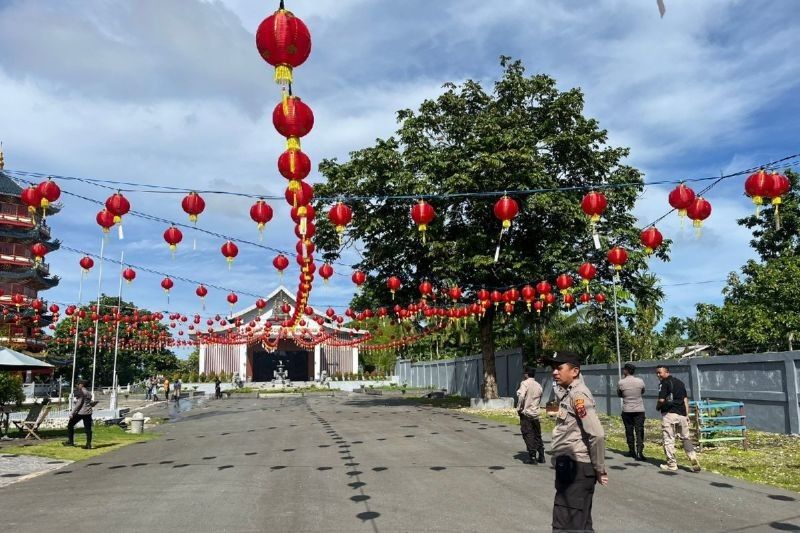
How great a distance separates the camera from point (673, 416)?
954cm

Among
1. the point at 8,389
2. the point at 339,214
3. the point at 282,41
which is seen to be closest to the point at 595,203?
the point at 339,214

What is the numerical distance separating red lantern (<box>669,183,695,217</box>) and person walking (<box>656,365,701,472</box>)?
3251mm

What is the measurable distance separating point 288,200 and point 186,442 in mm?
8020

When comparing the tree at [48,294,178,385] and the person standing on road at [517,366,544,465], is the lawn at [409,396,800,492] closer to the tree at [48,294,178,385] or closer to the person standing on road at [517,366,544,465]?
the person standing on road at [517,366,544,465]

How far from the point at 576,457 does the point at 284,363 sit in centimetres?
5816

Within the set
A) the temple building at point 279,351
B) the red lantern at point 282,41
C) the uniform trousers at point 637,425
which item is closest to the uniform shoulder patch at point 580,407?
the red lantern at point 282,41

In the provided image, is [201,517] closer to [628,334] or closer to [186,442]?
[186,442]

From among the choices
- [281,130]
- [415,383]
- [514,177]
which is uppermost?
[514,177]

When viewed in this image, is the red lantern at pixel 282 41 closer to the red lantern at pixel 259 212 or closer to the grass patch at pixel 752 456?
the red lantern at pixel 259 212

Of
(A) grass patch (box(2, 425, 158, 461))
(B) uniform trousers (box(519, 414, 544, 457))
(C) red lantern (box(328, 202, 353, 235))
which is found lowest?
(A) grass patch (box(2, 425, 158, 461))

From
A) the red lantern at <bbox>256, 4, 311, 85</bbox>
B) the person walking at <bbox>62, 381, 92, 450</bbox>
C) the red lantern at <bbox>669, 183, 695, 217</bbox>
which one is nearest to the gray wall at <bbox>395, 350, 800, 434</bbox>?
the red lantern at <bbox>669, 183, 695, 217</bbox>

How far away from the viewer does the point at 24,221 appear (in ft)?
153

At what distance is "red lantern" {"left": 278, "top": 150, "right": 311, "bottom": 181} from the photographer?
7965mm

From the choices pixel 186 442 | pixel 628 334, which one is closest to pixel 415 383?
pixel 628 334
